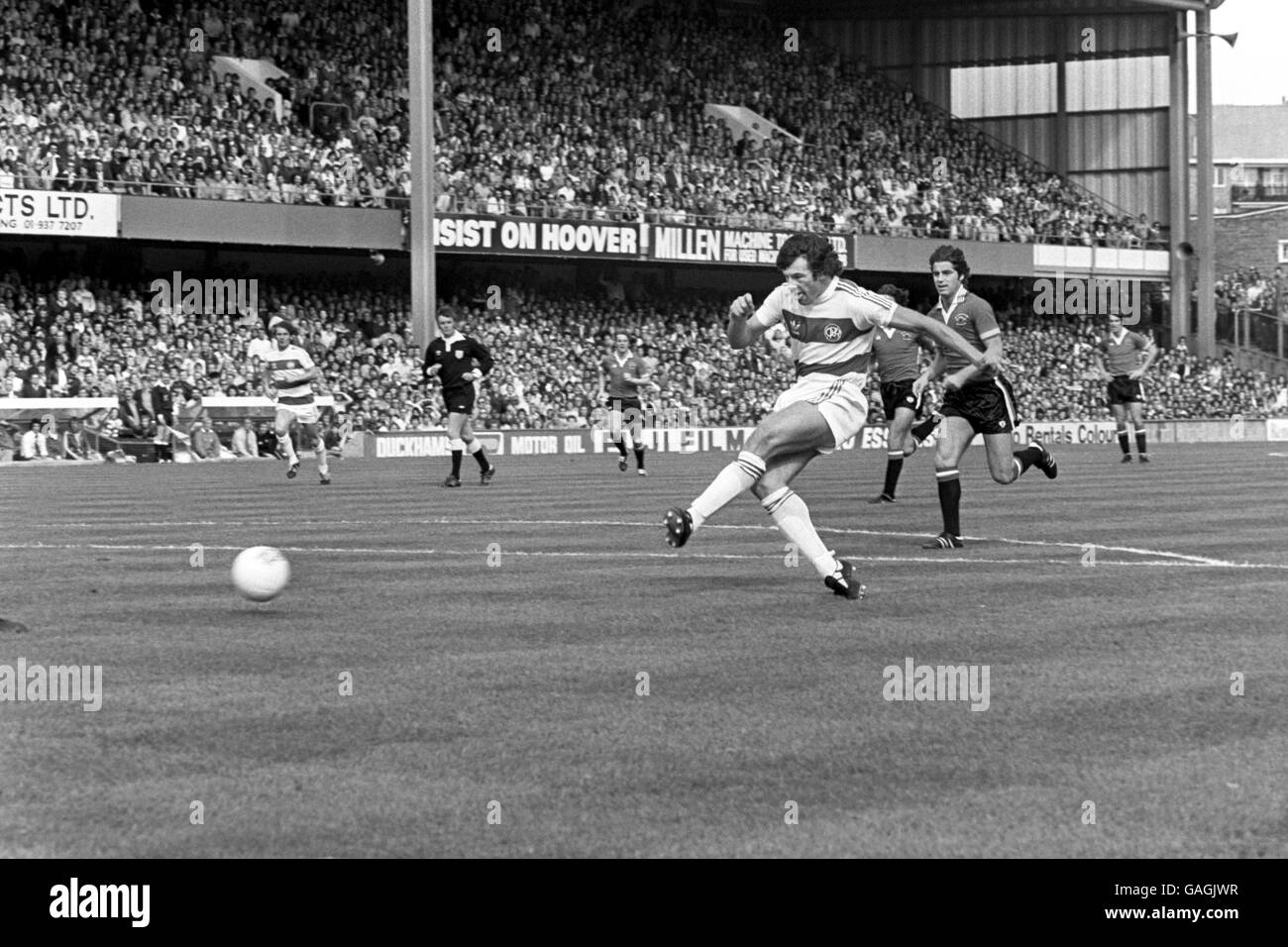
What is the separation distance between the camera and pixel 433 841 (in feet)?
17.3

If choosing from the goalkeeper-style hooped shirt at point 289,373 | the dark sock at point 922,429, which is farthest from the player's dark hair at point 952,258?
the goalkeeper-style hooped shirt at point 289,373

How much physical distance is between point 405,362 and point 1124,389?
19328mm

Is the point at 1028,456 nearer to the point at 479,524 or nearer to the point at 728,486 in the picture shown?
the point at 479,524

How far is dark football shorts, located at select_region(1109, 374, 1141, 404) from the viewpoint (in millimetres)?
30750

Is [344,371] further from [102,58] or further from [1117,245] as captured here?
[1117,245]

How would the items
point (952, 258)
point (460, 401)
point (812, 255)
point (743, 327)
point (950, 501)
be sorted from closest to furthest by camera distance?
point (812, 255)
point (743, 327)
point (950, 501)
point (952, 258)
point (460, 401)

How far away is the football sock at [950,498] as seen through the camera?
14477mm

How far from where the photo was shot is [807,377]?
1185 cm

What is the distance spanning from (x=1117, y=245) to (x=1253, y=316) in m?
7.59

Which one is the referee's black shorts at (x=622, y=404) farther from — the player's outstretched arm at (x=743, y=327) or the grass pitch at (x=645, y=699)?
the player's outstretched arm at (x=743, y=327)

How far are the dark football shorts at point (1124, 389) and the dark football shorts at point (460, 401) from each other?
36.0ft

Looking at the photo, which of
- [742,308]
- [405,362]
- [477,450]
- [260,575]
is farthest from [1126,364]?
[260,575]
